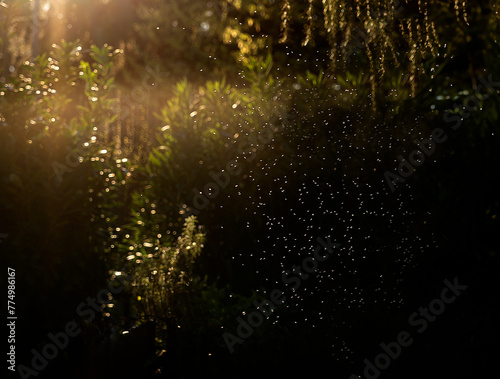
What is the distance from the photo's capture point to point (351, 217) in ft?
14.4

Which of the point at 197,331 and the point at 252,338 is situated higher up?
the point at 197,331

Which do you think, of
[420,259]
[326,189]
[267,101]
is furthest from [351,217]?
[267,101]

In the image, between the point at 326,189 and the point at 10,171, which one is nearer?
the point at 10,171

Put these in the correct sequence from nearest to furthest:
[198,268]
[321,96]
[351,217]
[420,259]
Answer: [351,217], [420,259], [321,96], [198,268]

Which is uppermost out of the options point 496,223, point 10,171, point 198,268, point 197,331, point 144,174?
point 144,174

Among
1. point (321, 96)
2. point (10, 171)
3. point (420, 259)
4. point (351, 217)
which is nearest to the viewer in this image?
point (10, 171)

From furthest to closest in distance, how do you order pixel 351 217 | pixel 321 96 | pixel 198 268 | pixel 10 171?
1. pixel 198 268
2. pixel 321 96
3. pixel 351 217
4. pixel 10 171

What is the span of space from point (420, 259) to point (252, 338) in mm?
1476

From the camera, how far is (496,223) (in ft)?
16.0

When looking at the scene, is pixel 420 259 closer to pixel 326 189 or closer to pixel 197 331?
pixel 326 189

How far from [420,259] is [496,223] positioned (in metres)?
0.76

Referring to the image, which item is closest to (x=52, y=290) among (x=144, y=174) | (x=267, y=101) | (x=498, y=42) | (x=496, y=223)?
(x=267, y=101)

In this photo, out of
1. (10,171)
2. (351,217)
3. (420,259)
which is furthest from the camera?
(420,259)

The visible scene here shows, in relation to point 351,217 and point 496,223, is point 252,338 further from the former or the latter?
point 496,223
